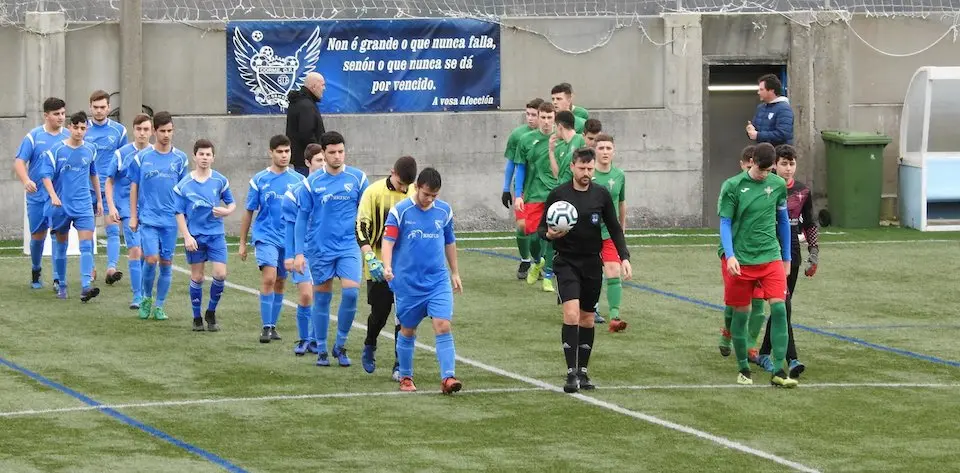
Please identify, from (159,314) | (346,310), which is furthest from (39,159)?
(346,310)

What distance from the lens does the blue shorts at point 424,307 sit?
1298 centimetres

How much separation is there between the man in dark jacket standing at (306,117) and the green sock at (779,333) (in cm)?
663

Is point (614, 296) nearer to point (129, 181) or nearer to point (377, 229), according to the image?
point (377, 229)

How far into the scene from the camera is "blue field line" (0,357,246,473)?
10.8m

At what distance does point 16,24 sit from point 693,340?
11.9 meters

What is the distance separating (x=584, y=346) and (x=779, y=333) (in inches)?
59.7

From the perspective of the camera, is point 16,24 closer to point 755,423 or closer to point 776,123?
point 776,123

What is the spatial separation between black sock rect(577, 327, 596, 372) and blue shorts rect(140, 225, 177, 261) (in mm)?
5176

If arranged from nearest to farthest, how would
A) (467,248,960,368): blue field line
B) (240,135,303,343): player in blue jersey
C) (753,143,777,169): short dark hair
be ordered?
(753,143,777,169): short dark hair < (467,248,960,368): blue field line < (240,135,303,343): player in blue jersey

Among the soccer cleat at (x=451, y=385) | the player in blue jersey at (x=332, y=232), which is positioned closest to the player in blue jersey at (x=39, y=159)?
the player in blue jersey at (x=332, y=232)

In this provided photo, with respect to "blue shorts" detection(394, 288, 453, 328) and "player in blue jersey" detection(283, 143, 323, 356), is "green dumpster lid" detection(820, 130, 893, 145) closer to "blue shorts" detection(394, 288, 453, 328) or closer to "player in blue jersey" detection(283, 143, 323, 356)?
"player in blue jersey" detection(283, 143, 323, 356)

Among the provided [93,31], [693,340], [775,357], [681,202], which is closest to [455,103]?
[681,202]

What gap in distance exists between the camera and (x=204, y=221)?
16109mm

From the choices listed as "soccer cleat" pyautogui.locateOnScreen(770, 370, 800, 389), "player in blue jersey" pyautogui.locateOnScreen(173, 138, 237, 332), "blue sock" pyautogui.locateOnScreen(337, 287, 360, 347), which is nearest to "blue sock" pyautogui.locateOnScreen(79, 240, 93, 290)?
"player in blue jersey" pyautogui.locateOnScreen(173, 138, 237, 332)
